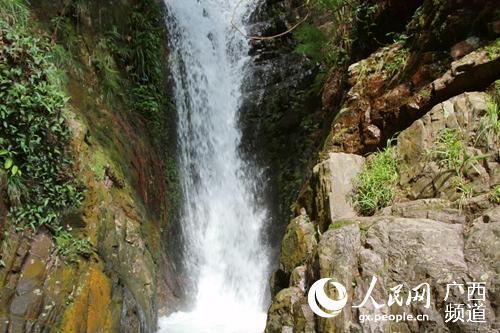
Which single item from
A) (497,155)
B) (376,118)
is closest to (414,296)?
(497,155)

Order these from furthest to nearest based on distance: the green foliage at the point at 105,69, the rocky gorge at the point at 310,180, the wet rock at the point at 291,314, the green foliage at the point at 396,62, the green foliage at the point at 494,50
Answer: the green foliage at the point at 105,69 < the green foliage at the point at 396,62 < the green foliage at the point at 494,50 < the wet rock at the point at 291,314 < the rocky gorge at the point at 310,180

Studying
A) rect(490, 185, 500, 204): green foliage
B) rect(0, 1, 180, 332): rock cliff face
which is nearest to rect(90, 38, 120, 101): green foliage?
rect(0, 1, 180, 332): rock cliff face

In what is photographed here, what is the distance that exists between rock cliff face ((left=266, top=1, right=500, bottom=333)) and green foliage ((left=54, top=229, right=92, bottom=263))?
2.60 meters

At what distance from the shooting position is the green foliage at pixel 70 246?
17.9ft

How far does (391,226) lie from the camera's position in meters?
4.13

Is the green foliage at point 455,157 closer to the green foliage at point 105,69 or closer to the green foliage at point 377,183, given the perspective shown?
the green foliage at point 377,183

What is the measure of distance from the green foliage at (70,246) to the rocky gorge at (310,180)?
19 millimetres

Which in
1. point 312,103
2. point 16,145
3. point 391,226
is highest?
point 312,103

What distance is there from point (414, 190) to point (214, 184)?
710 cm

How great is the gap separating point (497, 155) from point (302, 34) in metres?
6.52

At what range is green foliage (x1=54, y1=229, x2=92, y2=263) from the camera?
5.45 metres

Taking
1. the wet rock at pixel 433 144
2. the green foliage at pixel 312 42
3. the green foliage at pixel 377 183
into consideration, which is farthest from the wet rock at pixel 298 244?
the green foliage at pixel 312 42

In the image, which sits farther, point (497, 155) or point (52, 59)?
point (52, 59)

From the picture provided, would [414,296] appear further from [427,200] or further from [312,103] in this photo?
[312,103]
